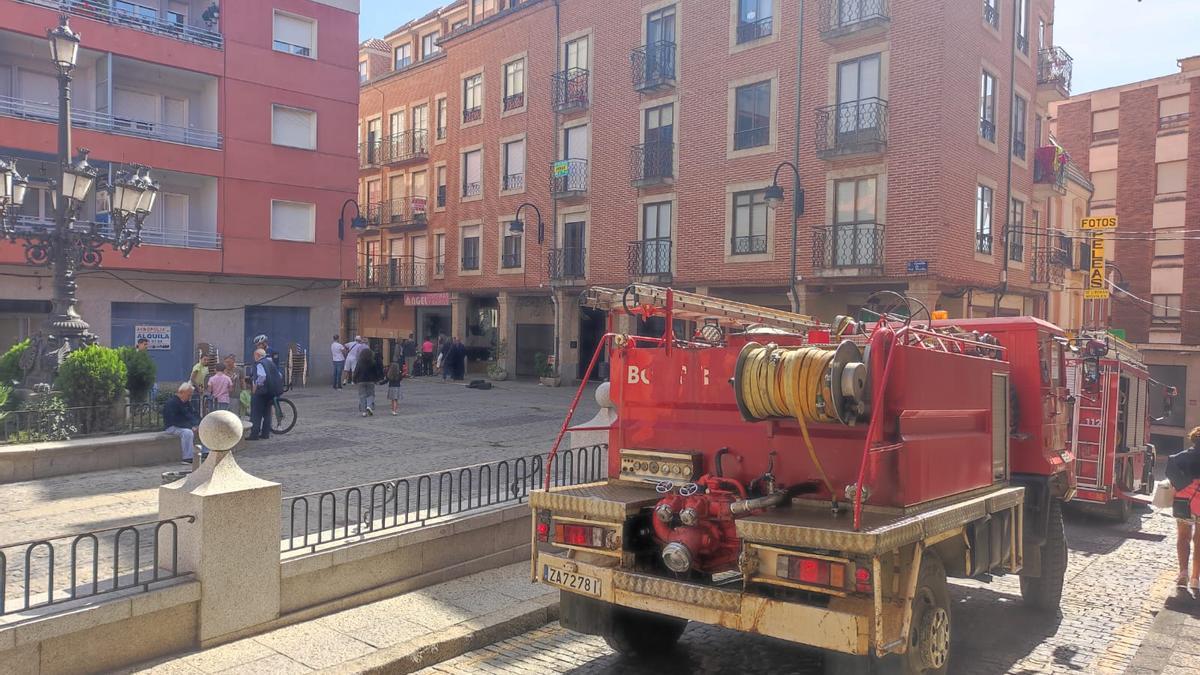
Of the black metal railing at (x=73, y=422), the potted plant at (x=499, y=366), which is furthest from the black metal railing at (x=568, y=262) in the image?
the black metal railing at (x=73, y=422)

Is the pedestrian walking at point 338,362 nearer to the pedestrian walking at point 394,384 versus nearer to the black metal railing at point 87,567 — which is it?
the pedestrian walking at point 394,384

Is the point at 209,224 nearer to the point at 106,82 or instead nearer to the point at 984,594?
the point at 106,82

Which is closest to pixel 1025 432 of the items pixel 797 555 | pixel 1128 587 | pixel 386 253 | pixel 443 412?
pixel 1128 587

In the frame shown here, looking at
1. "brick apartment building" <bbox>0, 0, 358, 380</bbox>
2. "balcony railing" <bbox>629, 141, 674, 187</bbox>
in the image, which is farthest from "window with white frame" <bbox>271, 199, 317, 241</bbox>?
"balcony railing" <bbox>629, 141, 674, 187</bbox>

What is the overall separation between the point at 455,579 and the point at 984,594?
487 centimetres

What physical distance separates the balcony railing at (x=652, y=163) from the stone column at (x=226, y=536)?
21378 millimetres

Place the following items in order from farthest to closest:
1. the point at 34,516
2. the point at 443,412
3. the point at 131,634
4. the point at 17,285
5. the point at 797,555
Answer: the point at 17,285 < the point at 443,412 < the point at 34,516 < the point at 131,634 < the point at 797,555

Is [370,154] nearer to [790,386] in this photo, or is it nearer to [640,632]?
[640,632]

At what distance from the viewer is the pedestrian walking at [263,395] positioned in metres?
13.5

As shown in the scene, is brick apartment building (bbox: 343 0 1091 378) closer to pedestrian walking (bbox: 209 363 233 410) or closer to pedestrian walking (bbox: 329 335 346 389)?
pedestrian walking (bbox: 329 335 346 389)

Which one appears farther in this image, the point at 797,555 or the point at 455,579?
the point at 455,579

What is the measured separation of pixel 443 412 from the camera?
1911 centimetres

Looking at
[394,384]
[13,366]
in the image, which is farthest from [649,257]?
[13,366]

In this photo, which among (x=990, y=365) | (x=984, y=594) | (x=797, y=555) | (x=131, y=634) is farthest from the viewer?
(x=984, y=594)
